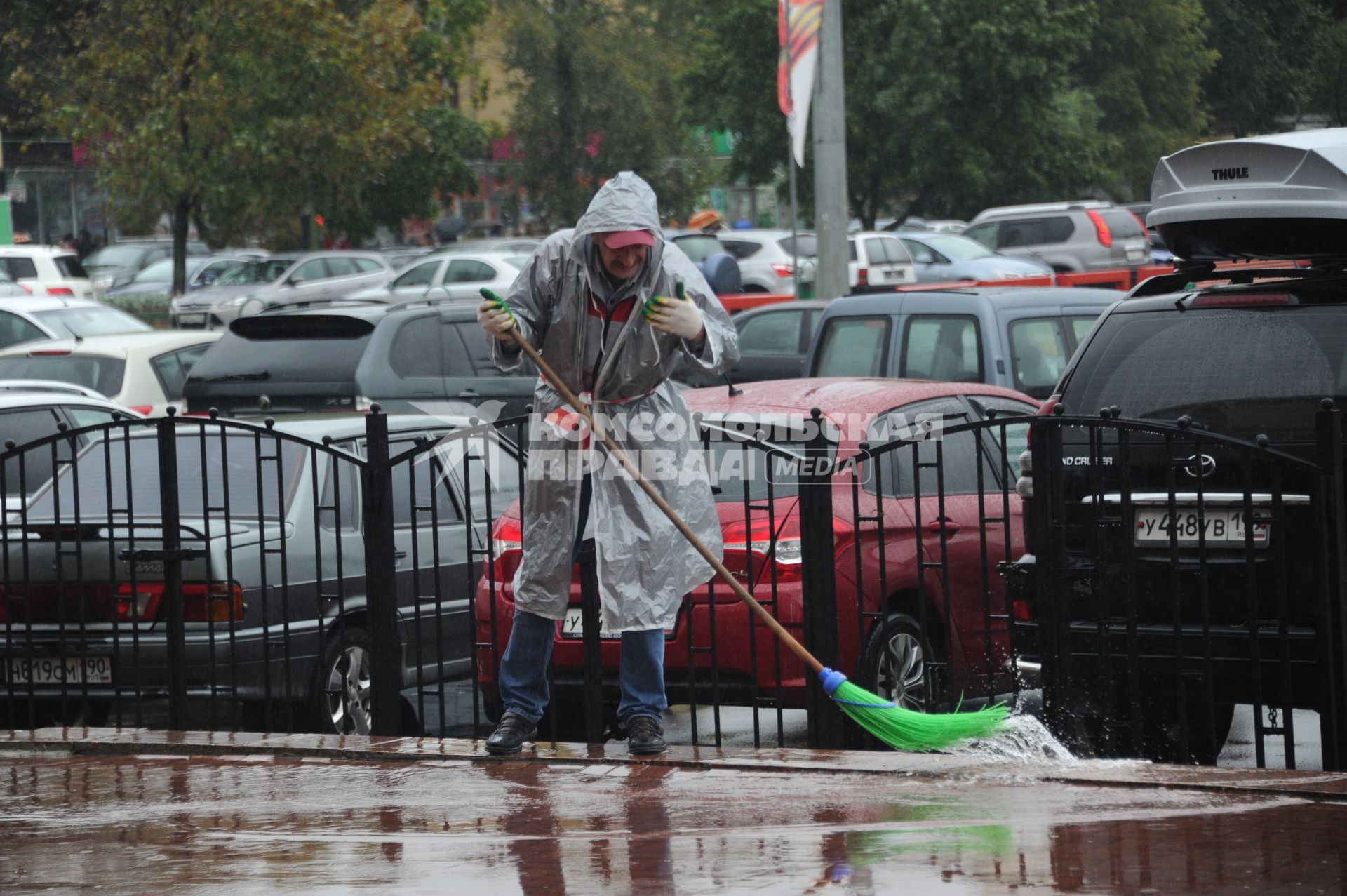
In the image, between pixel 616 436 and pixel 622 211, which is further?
pixel 616 436

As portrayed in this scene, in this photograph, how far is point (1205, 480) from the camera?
6.14 m

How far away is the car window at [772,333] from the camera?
16344 mm

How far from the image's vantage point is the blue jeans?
5957 millimetres

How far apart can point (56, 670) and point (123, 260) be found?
36.5 meters

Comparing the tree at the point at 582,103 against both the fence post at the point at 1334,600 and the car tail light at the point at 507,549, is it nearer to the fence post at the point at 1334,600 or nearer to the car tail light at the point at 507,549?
the car tail light at the point at 507,549

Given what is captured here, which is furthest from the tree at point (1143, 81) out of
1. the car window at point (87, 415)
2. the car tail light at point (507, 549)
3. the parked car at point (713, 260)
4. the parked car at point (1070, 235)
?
the car tail light at point (507, 549)

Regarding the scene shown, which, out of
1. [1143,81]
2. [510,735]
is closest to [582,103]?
[1143,81]

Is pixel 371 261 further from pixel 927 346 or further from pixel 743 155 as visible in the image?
pixel 927 346

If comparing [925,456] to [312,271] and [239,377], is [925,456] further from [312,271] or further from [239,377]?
[312,271]

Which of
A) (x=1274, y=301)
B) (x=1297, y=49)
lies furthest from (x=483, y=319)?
(x=1297, y=49)

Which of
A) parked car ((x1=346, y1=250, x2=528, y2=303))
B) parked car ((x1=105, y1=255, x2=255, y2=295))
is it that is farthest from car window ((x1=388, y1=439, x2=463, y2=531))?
parked car ((x1=105, y1=255, x2=255, y2=295))

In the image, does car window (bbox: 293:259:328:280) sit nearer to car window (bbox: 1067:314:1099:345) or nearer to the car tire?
car window (bbox: 1067:314:1099:345)

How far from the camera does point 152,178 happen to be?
27812 mm

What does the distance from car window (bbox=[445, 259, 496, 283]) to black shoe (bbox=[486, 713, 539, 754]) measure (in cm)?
2435
